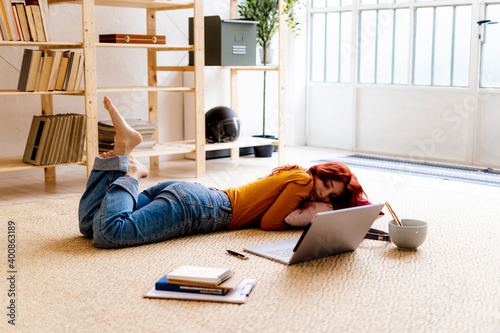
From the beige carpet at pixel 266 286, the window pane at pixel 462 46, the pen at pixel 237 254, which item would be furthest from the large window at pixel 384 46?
the pen at pixel 237 254

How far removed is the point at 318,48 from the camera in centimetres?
575

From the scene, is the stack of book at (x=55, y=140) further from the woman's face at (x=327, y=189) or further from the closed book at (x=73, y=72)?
the woman's face at (x=327, y=189)

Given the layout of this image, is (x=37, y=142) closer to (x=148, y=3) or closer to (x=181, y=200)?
(x=148, y=3)

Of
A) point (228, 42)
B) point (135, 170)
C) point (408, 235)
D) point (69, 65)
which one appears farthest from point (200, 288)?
point (228, 42)

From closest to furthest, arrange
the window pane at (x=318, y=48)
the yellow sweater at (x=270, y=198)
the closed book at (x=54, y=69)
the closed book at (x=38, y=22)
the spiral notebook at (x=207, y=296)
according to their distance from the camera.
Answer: the spiral notebook at (x=207, y=296)
the yellow sweater at (x=270, y=198)
the closed book at (x=38, y=22)
the closed book at (x=54, y=69)
the window pane at (x=318, y=48)

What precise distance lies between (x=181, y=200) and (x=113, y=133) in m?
1.57

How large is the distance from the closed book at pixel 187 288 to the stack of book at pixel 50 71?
6.62 feet

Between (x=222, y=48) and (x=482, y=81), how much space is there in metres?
1.89

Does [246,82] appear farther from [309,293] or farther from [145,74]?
[309,293]

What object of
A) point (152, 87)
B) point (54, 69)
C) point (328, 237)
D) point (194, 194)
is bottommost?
point (328, 237)

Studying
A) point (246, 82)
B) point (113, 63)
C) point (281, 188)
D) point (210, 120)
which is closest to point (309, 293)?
point (281, 188)

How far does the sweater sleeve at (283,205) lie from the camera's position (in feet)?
8.48

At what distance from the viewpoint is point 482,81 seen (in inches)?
178

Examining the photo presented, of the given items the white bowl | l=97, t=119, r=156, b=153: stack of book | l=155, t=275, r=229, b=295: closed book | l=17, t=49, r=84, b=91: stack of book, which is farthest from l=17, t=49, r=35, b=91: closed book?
the white bowl
